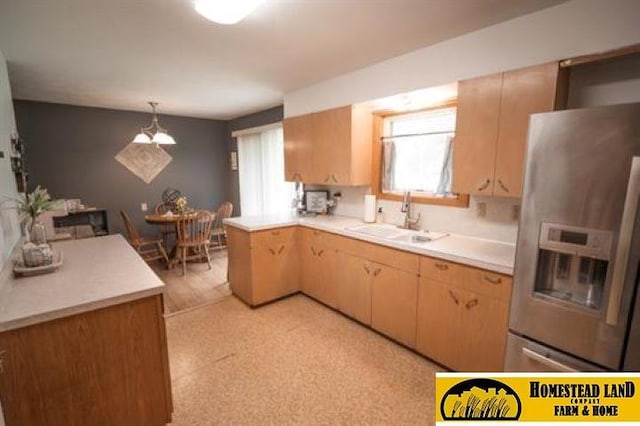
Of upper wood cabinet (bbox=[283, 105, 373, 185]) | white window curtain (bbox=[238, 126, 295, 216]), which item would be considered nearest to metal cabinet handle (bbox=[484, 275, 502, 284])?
upper wood cabinet (bbox=[283, 105, 373, 185])

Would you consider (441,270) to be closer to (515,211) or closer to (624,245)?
(515,211)

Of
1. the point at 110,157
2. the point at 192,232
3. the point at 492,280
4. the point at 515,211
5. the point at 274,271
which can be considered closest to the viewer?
the point at 492,280

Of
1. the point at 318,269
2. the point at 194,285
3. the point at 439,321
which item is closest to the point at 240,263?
the point at 318,269

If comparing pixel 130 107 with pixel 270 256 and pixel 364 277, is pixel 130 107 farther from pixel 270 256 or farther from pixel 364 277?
pixel 364 277

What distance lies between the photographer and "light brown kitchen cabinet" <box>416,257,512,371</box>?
1.73 metres

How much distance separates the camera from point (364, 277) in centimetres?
254

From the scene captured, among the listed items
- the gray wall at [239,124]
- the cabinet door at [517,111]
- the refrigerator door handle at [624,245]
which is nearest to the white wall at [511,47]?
the cabinet door at [517,111]

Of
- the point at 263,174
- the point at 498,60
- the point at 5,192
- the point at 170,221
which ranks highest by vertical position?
the point at 498,60

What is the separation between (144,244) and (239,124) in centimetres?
254

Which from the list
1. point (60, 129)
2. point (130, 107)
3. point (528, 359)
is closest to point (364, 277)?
point (528, 359)

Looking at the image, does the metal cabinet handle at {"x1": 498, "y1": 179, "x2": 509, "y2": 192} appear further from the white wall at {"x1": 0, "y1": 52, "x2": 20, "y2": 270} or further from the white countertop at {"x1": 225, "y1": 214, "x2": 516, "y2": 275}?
the white wall at {"x1": 0, "y1": 52, "x2": 20, "y2": 270}

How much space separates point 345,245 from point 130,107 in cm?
405

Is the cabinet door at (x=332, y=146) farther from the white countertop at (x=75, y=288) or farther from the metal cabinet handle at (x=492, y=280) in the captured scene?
the white countertop at (x=75, y=288)

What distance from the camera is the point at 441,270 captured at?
1.98 metres
